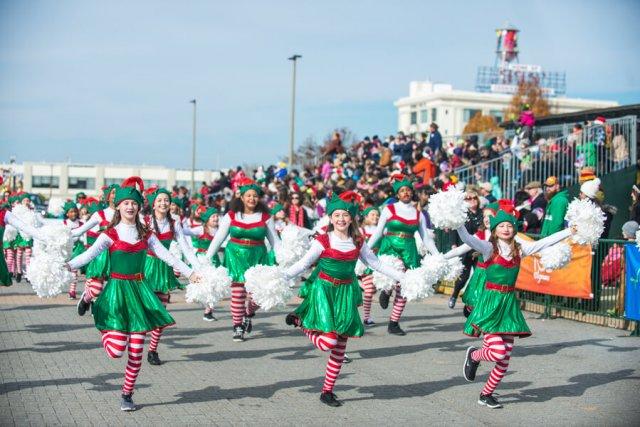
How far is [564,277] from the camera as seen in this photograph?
13.9m

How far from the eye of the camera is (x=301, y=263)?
26.4 ft

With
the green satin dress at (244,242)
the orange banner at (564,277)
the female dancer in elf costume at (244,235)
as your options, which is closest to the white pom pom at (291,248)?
the female dancer in elf costume at (244,235)

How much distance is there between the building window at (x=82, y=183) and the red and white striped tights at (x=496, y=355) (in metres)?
113

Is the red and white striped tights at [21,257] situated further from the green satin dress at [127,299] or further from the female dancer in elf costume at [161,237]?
the green satin dress at [127,299]

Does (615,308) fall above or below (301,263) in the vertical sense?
below

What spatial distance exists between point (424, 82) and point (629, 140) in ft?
279

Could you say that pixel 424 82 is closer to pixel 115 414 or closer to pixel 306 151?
pixel 306 151

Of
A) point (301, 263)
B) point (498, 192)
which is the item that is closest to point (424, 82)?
point (498, 192)

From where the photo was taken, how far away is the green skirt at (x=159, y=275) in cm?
1081

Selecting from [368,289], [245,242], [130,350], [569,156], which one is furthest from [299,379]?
[569,156]

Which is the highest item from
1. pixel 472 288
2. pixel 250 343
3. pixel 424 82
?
pixel 424 82

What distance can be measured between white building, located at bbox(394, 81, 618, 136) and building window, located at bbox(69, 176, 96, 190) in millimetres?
43717

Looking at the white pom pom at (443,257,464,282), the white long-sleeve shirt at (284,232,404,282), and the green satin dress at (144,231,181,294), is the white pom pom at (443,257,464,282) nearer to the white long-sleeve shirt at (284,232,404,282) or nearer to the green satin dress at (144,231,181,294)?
the white long-sleeve shirt at (284,232,404,282)

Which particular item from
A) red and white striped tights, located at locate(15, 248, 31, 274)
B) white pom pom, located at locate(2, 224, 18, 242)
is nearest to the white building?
red and white striped tights, located at locate(15, 248, 31, 274)
